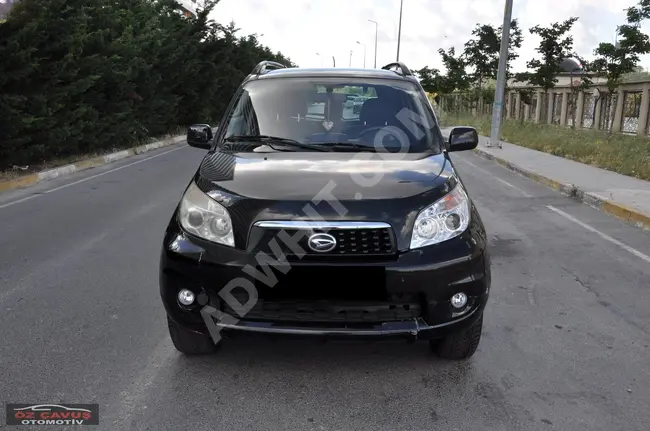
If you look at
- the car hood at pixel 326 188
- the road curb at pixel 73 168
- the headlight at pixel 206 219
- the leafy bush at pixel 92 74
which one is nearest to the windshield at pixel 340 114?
the car hood at pixel 326 188

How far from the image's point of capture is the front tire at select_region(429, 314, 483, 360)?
3.54 m

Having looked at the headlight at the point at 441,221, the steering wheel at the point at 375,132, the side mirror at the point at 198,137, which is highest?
the steering wheel at the point at 375,132

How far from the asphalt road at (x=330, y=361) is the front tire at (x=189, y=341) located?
0.24ft

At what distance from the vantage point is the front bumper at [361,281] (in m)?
3.08

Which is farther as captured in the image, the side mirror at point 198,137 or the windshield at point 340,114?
the side mirror at point 198,137

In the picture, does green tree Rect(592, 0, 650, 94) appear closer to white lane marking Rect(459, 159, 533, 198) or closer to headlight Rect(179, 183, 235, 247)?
white lane marking Rect(459, 159, 533, 198)

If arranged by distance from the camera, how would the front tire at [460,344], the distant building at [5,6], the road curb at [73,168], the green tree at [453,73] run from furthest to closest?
the green tree at [453,73] → the road curb at [73,168] → the distant building at [5,6] → the front tire at [460,344]

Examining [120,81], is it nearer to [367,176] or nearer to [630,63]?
[367,176]

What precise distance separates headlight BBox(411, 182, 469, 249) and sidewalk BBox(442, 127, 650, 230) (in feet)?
19.0

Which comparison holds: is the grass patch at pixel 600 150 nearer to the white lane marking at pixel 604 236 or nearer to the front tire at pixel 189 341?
the white lane marking at pixel 604 236

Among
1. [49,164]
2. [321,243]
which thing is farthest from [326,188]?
[49,164]

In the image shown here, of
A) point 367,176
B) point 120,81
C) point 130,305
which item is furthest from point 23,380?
point 120,81

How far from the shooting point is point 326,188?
3.27 meters

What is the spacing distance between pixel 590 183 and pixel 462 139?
24.4 feet
